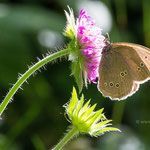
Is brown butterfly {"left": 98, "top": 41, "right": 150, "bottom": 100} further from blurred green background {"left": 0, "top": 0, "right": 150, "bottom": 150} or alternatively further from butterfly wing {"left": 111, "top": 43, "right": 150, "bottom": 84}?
blurred green background {"left": 0, "top": 0, "right": 150, "bottom": 150}

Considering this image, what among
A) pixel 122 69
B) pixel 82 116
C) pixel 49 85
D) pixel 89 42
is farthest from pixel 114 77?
pixel 49 85

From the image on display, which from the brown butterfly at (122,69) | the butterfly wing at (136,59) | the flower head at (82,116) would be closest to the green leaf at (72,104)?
the flower head at (82,116)

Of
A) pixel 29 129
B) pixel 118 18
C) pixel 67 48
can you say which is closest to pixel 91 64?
pixel 67 48

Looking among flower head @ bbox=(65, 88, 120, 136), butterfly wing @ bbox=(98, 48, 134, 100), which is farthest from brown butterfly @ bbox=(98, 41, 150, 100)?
flower head @ bbox=(65, 88, 120, 136)

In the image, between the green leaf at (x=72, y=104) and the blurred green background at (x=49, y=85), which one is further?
the blurred green background at (x=49, y=85)

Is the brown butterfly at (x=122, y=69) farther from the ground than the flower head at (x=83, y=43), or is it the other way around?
the flower head at (x=83, y=43)

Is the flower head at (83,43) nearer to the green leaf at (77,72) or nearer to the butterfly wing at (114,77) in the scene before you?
the green leaf at (77,72)

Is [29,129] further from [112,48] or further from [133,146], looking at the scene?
[112,48]
